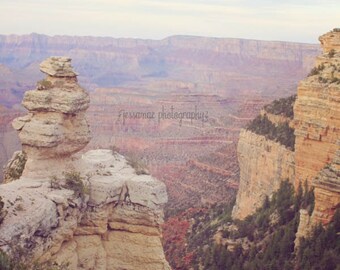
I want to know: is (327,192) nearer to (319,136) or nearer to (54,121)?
(319,136)

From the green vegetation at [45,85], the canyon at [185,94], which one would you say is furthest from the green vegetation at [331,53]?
the green vegetation at [45,85]

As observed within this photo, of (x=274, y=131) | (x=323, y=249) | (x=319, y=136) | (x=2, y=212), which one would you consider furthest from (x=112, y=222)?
(x=274, y=131)

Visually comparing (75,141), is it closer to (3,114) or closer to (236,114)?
(3,114)

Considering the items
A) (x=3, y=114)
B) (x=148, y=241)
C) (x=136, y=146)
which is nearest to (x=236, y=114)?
(x=136, y=146)

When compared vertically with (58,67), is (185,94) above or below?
below

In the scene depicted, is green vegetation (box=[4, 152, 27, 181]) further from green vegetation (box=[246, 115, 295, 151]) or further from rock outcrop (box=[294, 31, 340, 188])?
green vegetation (box=[246, 115, 295, 151])

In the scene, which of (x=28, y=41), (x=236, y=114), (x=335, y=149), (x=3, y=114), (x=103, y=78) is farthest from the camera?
(x=28, y=41)
